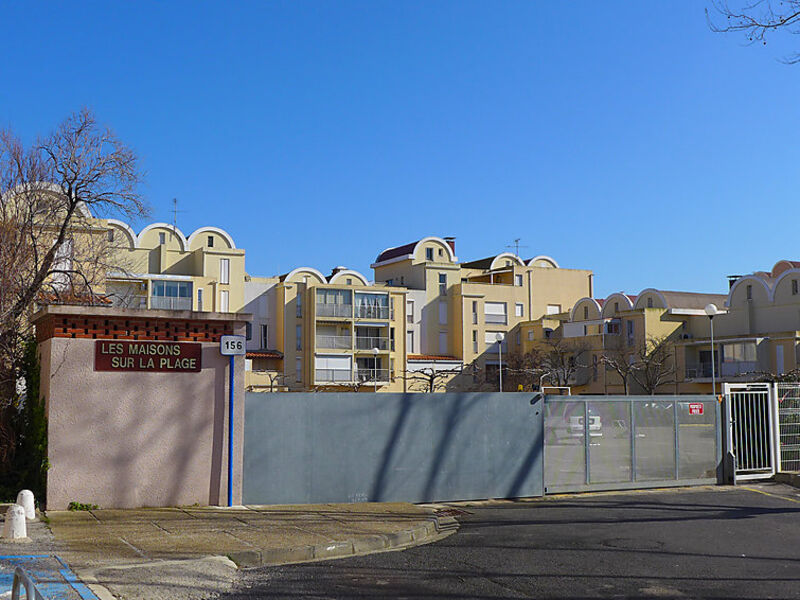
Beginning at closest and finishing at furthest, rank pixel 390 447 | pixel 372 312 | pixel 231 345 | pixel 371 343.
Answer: pixel 231 345 < pixel 390 447 < pixel 371 343 < pixel 372 312

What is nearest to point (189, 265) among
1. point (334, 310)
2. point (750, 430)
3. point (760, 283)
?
point (334, 310)

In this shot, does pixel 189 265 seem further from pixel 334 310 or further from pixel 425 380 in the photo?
pixel 425 380

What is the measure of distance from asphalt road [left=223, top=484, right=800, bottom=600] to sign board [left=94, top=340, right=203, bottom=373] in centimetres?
491

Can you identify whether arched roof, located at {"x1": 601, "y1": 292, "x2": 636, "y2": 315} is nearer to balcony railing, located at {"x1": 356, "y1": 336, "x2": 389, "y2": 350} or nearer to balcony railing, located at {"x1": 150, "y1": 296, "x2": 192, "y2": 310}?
balcony railing, located at {"x1": 356, "y1": 336, "x2": 389, "y2": 350}

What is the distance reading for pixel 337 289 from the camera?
244ft

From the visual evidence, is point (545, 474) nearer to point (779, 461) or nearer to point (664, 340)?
point (779, 461)

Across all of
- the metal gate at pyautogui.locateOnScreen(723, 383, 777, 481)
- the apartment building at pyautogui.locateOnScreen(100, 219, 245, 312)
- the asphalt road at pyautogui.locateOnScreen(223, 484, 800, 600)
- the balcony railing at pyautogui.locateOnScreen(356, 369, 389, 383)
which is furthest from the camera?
the balcony railing at pyautogui.locateOnScreen(356, 369, 389, 383)

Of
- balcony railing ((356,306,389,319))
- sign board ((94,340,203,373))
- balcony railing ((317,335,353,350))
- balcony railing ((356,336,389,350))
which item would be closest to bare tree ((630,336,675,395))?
balcony railing ((356,336,389,350))

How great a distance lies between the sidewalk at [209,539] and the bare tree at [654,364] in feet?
174

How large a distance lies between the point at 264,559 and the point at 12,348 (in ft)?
27.9

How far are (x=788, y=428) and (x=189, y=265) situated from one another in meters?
60.8

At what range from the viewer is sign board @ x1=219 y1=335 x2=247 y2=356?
14.2 metres

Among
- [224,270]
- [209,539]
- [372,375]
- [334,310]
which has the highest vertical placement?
[224,270]

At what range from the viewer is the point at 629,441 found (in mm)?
17906
